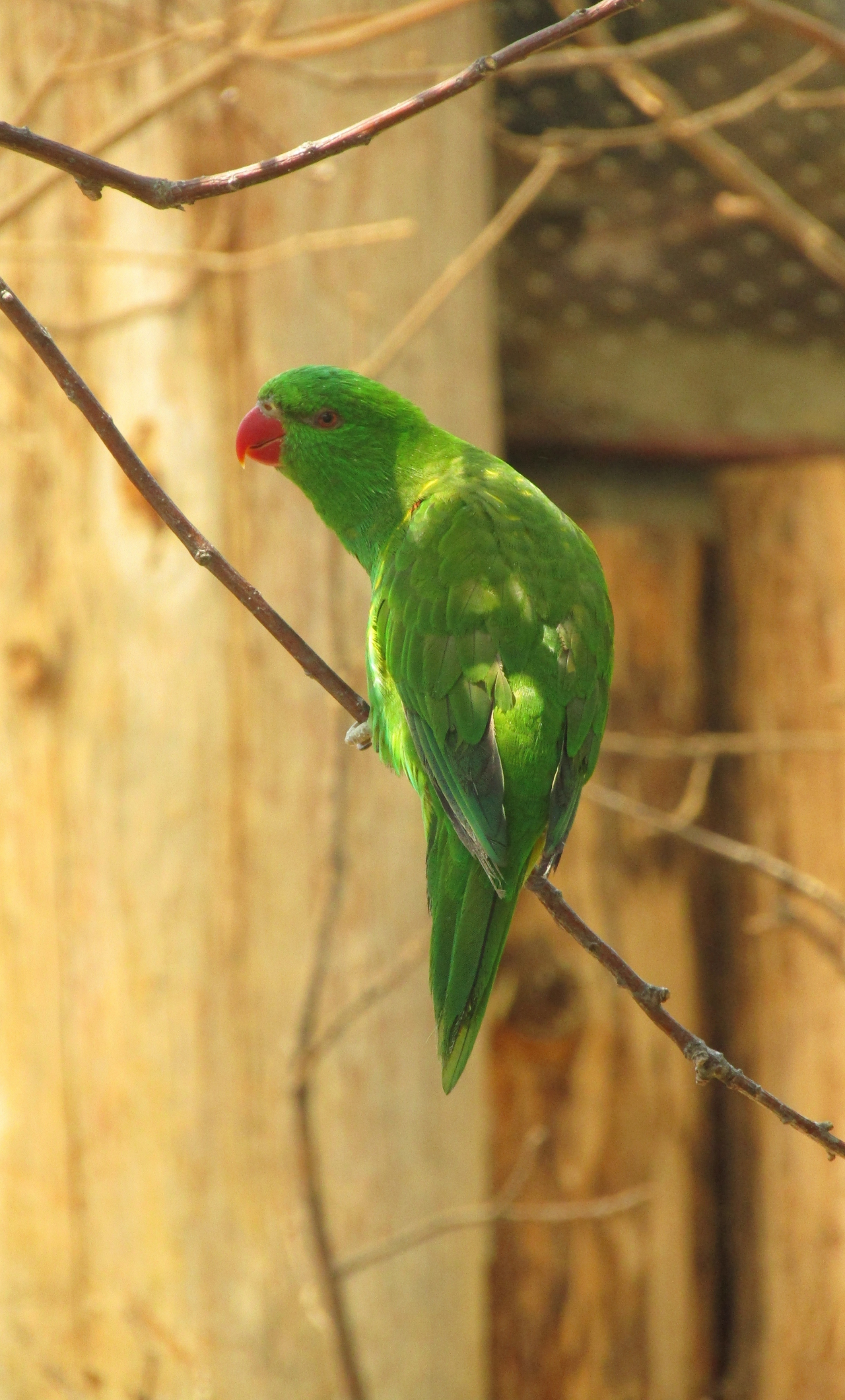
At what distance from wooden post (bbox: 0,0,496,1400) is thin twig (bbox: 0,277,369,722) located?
108cm

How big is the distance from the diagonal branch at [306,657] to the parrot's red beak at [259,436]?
2.21ft

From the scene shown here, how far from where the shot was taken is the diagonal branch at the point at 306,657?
1279mm

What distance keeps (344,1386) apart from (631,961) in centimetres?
106

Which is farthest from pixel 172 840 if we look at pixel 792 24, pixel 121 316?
pixel 792 24

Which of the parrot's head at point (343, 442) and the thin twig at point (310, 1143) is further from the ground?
the parrot's head at point (343, 442)

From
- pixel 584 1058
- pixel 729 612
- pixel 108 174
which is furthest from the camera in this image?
pixel 729 612

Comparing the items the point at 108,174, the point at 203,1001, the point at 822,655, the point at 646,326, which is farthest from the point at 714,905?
the point at 108,174

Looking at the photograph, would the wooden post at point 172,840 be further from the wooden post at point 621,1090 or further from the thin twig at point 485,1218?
the wooden post at point 621,1090

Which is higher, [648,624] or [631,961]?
[648,624]

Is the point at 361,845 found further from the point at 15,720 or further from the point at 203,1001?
the point at 15,720

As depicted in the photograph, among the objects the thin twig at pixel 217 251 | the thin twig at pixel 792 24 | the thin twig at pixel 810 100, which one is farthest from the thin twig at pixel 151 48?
the thin twig at pixel 810 100

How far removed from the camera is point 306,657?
4.95 feet

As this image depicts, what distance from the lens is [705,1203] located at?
3.05 meters

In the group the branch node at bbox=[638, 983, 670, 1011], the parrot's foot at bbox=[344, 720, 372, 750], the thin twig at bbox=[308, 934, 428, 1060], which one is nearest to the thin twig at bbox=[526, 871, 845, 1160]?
the branch node at bbox=[638, 983, 670, 1011]
